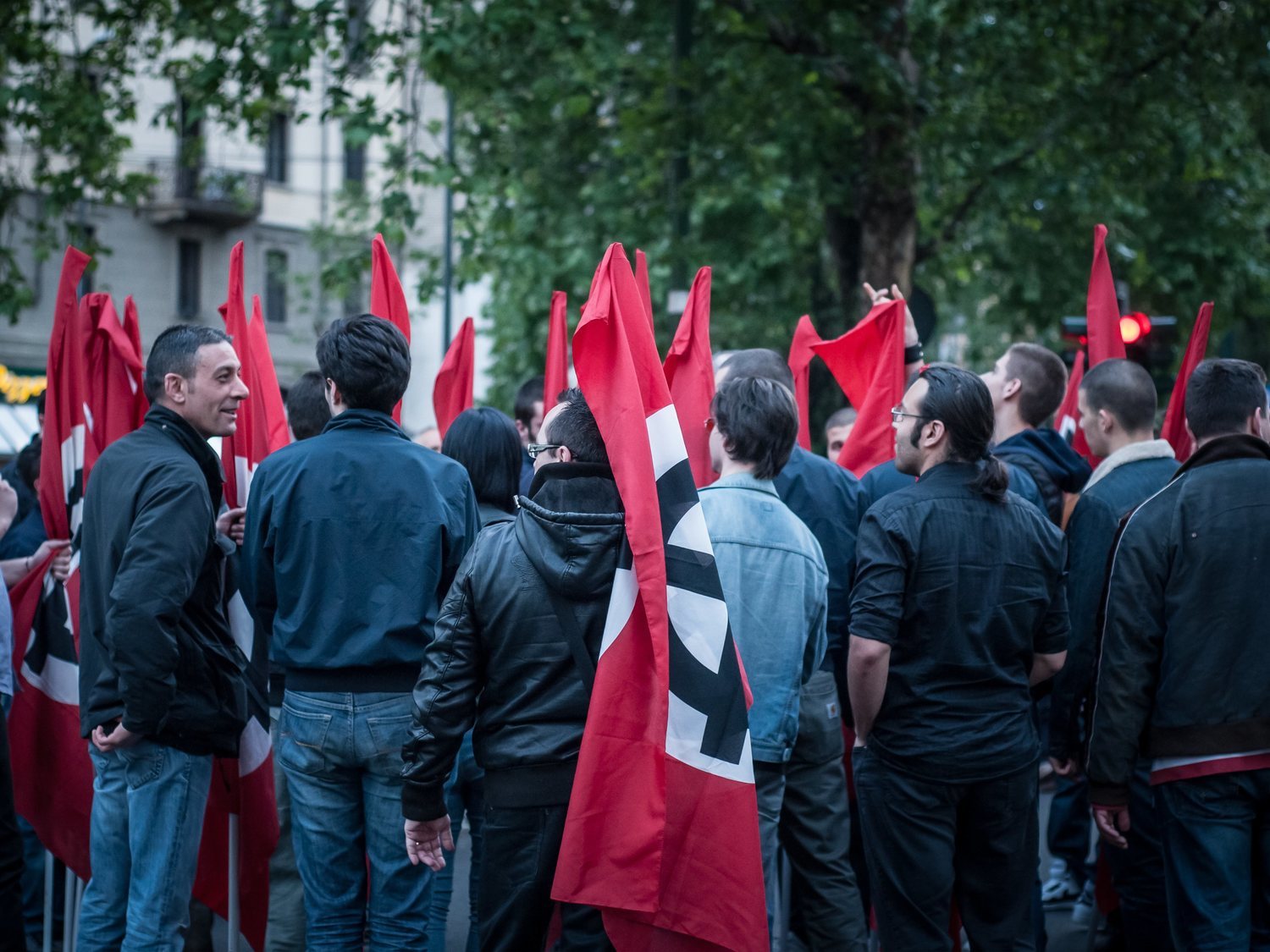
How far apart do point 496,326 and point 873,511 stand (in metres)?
17.8

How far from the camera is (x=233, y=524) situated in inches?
186

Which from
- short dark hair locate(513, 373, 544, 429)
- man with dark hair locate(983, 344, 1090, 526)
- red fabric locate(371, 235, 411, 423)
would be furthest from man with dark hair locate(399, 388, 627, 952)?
short dark hair locate(513, 373, 544, 429)

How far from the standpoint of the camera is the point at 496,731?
142 inches

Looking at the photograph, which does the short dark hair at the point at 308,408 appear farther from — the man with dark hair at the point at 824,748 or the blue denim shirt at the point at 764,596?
the blue denim shirt at the point at 764,596

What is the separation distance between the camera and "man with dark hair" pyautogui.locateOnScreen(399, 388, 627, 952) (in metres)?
3.56

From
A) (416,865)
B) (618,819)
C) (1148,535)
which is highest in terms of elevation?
(1148,535)

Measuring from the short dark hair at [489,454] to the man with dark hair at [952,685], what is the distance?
1366 mm

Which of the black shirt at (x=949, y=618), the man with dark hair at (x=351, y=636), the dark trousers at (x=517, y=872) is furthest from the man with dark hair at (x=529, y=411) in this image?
the dark trousers at (x=517, y=872)

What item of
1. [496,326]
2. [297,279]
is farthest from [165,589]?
[297,279]

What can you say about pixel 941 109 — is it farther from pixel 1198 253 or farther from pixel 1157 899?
pixel 1157 899

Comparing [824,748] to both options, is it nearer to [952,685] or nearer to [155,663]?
[952,685]

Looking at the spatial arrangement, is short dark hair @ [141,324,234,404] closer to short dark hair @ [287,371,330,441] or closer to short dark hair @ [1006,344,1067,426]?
short dark hair @ [287,371,330,441]

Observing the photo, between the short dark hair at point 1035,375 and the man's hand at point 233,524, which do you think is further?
the short dark hair at point 1035,375

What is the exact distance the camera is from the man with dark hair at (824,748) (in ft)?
15.8
